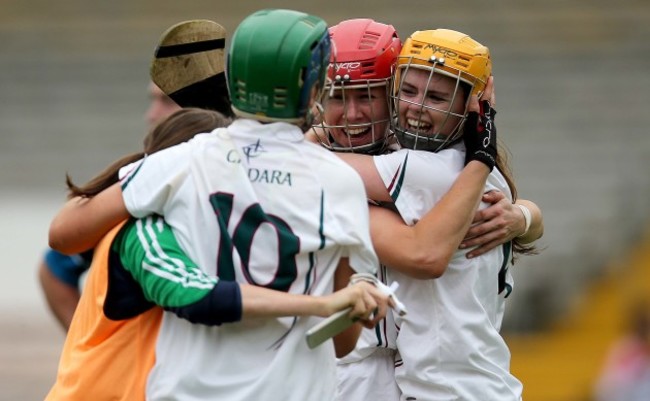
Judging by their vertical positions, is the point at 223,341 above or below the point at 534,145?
above

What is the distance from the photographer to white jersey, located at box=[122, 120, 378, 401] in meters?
2.92

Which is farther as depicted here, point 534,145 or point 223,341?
point 534,145

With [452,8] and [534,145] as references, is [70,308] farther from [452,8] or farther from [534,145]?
[452,8]

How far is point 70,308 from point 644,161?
865cm

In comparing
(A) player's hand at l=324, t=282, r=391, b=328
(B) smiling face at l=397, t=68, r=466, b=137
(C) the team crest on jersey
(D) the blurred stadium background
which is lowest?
(D) the blurred stadium background

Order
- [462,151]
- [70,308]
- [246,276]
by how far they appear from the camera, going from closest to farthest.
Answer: [246,276] → [462,151] → [70,308]

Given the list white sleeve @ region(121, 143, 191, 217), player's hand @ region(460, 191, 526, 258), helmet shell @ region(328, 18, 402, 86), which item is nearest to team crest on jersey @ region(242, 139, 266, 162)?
white sleeve @ region(121, 143, 191, 217)

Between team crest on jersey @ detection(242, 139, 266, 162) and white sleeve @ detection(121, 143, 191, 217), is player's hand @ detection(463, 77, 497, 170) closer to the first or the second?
team crest on jersey @ detection(242, 139, 266, 162)

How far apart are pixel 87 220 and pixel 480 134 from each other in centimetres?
114

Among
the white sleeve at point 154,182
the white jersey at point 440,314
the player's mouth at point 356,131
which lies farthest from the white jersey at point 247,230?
the player's mouth at point 356,131

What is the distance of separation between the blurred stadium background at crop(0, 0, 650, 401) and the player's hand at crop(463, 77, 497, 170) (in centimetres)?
696

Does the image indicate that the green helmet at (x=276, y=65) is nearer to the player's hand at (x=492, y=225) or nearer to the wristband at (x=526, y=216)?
the player's hand at (x=492, y=225)

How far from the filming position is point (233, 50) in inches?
117

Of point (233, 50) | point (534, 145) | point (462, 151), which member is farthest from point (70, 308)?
point (534, 145)
